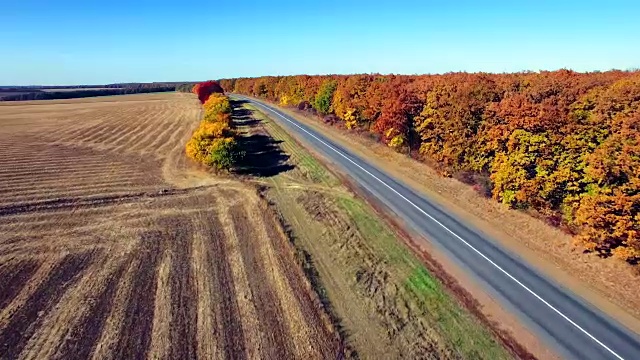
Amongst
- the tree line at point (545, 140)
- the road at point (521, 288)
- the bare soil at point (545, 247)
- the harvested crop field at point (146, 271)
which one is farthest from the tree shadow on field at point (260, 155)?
the tree line at point (545, 140)

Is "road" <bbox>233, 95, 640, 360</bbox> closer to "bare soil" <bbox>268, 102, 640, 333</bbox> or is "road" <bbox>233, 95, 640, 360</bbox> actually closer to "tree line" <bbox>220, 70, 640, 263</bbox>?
"bare soil" <bbox>268, 102, 640, 333</bbox>

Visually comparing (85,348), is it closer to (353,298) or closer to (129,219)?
(353,298)

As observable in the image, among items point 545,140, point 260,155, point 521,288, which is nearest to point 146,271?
point 521,288

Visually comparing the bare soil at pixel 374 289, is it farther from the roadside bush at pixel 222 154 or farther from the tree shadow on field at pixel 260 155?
the roadside bush at pixel 222 154

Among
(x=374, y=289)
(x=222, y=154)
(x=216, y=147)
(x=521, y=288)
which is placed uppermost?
(x=216, y=147)

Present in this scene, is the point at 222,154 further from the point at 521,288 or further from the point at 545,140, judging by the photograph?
the point at 521,288

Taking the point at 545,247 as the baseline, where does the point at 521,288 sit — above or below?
below
